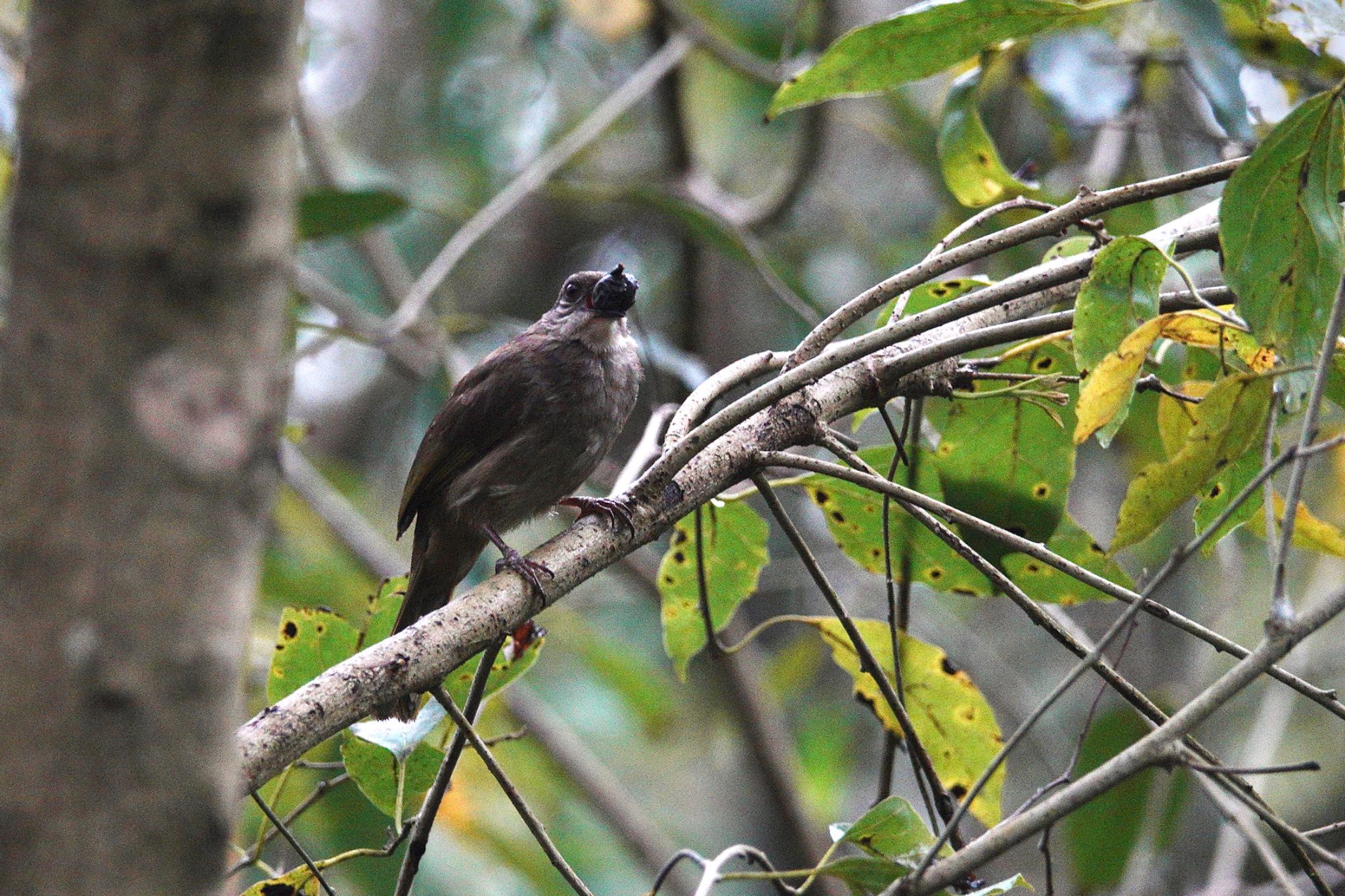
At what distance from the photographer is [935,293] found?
8.53 ft

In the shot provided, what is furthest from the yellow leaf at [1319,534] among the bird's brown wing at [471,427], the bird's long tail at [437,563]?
the bird's long tail at [437,563]

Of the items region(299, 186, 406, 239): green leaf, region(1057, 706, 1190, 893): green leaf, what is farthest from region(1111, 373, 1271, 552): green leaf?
region(299, 186, 406, 239): green leaf

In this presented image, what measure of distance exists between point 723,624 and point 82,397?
6.59 ft

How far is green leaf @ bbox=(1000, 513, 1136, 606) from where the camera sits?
2.47 meters

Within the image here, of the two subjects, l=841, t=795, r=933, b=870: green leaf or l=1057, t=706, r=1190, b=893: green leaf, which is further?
l=1057, t=706, r=1190, b=893: green leaf

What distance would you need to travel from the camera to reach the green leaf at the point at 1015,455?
2.52m

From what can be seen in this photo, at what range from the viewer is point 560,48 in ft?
27.4

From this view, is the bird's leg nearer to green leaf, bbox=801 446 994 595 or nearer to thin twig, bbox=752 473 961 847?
thin twig, bbox=752 473 961 847

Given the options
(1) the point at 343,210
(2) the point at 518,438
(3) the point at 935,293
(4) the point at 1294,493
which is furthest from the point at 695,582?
(1) the point at 343,210

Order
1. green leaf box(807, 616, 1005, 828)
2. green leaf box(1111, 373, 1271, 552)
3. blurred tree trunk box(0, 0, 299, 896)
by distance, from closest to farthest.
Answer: blurred tree trunk box(0, 0, 299, 896) < green leaf box(1111, 373, 1271, 552) < green leaf box(807, 616, 1005, 828)

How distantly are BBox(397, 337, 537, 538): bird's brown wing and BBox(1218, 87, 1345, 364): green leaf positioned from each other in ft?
7.36


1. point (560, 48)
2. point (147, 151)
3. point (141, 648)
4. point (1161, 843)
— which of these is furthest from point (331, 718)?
point (560, 48)

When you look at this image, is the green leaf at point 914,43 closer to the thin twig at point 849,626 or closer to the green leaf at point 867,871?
the thin twig at point 849,626

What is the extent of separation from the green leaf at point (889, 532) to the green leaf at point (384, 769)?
890mm
